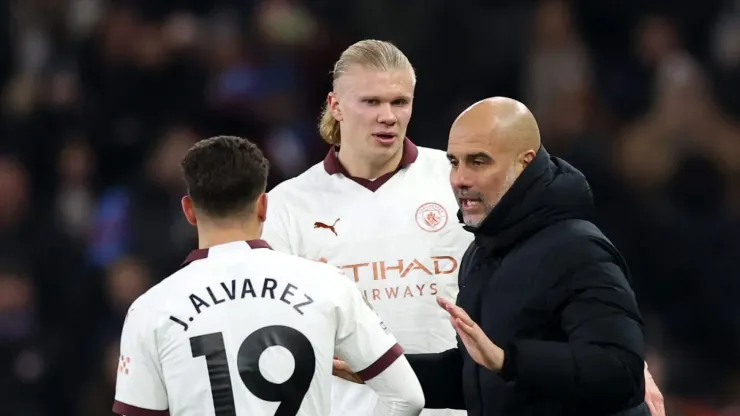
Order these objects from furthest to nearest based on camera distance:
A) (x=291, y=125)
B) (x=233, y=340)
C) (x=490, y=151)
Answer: (x=291, y=125)
(x=490, y=151)
(x=233, y=340)

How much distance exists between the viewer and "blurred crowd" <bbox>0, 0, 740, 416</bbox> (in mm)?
8430

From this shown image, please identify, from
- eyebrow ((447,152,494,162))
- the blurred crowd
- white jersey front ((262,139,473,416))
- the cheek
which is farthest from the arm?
the blurred crowd

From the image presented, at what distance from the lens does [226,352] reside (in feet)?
12.2

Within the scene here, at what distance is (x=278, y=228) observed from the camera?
206 inches

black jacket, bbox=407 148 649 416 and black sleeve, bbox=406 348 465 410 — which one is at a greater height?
black jacket, bbox=407 148 649 416

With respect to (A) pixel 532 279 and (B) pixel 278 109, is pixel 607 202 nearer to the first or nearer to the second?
(B) pixel 278 109

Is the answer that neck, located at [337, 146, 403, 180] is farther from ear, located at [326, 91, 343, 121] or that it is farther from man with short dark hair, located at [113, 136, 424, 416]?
man with short dark hair, located at [113, 136, 424, 416]

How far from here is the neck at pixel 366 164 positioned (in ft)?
17.5

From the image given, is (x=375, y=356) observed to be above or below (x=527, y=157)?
below

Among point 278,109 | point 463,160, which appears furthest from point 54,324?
point 463,160

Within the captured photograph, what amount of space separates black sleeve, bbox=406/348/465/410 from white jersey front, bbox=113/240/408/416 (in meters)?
0.73

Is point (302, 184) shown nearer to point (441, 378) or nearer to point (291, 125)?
point (441, 378)

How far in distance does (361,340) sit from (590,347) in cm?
65

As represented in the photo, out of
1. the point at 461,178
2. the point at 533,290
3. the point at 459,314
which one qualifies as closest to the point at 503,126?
the point at 461,178
